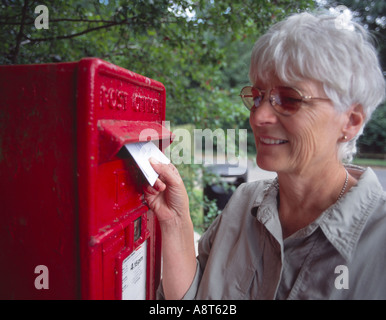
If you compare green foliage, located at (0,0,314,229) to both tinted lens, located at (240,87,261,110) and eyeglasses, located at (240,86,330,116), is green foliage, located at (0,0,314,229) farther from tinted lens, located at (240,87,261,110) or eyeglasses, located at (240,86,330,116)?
eyeglasses, located at (240,86,330,116)

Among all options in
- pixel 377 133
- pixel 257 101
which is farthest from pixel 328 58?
pixel 377 133

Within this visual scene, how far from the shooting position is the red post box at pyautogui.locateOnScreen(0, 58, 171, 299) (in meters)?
0.91

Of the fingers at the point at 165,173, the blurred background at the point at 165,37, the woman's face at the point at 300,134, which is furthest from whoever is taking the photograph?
the blurred background at the point at 165,37

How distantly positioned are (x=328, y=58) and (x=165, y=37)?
1796mm

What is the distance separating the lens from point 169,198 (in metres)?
1.30

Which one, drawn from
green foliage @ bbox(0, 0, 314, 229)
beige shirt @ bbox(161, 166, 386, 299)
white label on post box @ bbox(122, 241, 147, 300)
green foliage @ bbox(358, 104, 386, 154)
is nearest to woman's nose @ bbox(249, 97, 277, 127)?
beige shirt @ bbox(161, 166, 386, 299)

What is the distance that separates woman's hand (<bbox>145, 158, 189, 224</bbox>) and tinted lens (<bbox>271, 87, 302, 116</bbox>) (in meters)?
0.49

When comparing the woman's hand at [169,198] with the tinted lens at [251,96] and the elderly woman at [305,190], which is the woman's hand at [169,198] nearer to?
the elderly woman at [305,190]

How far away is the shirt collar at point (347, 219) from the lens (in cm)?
96

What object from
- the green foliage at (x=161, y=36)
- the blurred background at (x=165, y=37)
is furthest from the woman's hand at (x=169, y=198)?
the green foliage at (x=161, y=36)

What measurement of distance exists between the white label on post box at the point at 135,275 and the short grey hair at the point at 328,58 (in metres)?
0.94

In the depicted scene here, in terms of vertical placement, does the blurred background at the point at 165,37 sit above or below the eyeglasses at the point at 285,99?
above

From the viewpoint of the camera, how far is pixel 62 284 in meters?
0.99
